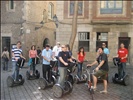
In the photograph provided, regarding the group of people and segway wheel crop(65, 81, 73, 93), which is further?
segway wheel crop(65, 81, 73, 93)

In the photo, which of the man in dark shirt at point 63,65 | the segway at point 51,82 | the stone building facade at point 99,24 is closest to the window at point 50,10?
the stone building facade at point 99,24

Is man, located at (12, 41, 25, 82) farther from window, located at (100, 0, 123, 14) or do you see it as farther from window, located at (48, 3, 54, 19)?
window, located at (48, 3, 54, 19)

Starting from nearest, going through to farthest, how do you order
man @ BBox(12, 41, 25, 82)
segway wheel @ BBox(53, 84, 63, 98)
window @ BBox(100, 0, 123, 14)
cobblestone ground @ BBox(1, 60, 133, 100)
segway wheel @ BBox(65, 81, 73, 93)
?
segway wheel @ BBox(53, 84, 63, 98) → cobblestone ground @ BBox(1, 60, 133, 100) → segway wheel @ BBox(65, 81, 73, 93) → man @ BBox(12, 41, 25, 82) → window @ BBox(100, 0, 123, 14)

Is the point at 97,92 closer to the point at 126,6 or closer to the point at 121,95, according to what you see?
the point at 121,95

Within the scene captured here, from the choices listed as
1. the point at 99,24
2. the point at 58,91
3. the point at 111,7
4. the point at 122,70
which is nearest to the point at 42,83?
the point at 58,91

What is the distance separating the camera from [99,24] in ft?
66.5

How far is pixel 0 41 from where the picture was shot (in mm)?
24656

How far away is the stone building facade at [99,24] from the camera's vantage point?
20.0 m

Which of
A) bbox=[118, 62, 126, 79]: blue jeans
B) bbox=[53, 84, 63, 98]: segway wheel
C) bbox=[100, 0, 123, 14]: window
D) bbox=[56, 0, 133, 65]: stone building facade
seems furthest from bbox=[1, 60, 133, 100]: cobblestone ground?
bbox=[100, 0, 123, 14]: window

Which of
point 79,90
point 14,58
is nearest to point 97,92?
point 79,90

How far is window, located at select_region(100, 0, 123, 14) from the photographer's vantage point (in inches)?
794

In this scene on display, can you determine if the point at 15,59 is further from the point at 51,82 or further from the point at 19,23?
the point at 19,23

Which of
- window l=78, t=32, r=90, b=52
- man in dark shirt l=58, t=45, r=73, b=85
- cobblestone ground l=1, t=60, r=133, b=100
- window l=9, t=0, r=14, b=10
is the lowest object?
cobblestone ground l=1, t=60, r=133, b=100

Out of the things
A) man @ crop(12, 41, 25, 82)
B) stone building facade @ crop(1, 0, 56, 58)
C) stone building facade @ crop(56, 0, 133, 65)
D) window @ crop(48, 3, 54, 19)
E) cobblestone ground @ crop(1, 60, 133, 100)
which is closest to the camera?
cobblestone ground @ crop(1, 60, 133, 100)
